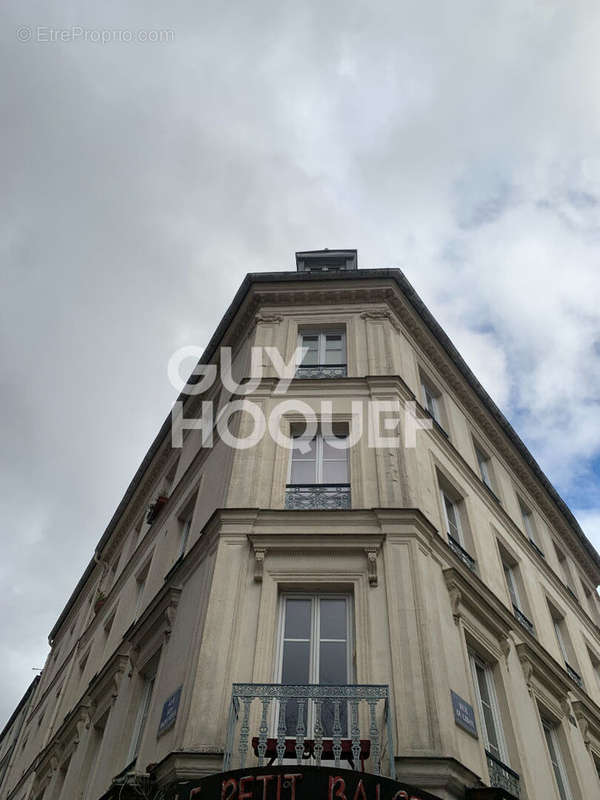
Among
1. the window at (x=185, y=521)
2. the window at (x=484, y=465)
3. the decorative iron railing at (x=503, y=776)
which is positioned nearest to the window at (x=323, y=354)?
the window at (x=185, y=521)

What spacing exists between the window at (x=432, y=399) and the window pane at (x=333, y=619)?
653 centimetres

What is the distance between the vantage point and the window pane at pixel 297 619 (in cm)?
879

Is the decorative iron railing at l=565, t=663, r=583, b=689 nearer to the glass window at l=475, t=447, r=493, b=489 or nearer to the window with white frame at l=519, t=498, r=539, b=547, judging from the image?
the window with white frame at l=519, t=498, r=539, b=547

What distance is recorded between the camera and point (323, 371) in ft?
43.7

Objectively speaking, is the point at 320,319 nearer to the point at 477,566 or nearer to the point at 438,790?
the point at 477,566

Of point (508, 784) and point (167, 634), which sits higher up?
point (167, 634)

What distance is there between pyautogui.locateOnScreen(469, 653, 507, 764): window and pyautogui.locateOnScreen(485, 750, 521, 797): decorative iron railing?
0.64ft

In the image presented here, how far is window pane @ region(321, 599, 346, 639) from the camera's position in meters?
8.77

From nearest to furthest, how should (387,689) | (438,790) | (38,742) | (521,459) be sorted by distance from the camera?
1. (438,790)
2. (387,689)
3. (521,459)
4. (38,742)

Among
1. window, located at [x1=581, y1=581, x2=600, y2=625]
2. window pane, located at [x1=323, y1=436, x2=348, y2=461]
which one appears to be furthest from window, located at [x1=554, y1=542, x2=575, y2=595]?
window pane, located at [x1=323, y1=436, x2=348, y2=461]

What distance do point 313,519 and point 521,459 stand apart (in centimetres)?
983

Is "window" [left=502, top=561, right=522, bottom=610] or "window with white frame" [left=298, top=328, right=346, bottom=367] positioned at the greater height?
"window with white frame" [left=298, top=328, right=346, bottom=367]

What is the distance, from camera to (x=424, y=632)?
8.50 meters

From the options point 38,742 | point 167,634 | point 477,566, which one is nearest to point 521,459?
point 477,566
